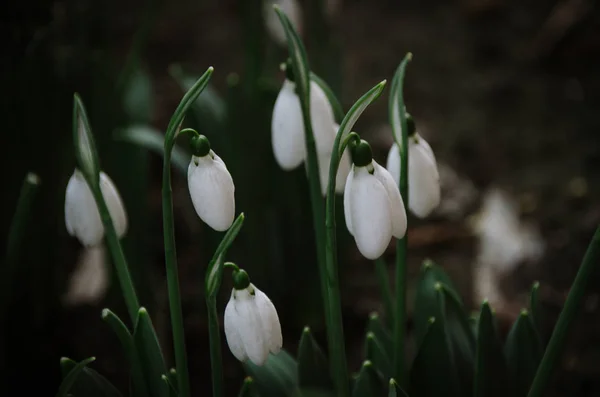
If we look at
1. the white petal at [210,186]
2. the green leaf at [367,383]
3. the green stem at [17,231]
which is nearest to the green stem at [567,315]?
the green leaf at [367,383]

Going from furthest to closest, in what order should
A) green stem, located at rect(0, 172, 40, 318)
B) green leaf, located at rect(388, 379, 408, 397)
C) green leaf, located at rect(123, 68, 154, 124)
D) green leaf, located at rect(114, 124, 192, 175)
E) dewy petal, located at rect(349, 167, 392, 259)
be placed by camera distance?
green leaf, located at rect(123, 68, 154, 124) → green leaf, located at rect(114, 124, 192, 175) → green stem, located at rect(0, 172, 40, 318) → green leaf, located at rect(388, 379, 408, 397) → dewy petal, located at rect(349, 167, 392, 259)

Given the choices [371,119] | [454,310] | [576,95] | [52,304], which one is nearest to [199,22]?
[371,119]

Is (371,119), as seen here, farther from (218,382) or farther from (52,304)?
(218,382)

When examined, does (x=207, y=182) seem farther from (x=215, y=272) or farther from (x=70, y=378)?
(x=70, y=378)

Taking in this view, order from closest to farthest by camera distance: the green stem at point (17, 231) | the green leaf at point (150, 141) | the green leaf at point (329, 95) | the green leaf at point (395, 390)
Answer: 1. the green leaf at point (395, 390)
2. the green leaf at point (329, 95)
3. the green stem at point (17, 231)
4. the green leaf at point (150, 141)

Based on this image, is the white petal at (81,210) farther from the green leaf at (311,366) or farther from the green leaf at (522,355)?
the green leaf at (522,355)

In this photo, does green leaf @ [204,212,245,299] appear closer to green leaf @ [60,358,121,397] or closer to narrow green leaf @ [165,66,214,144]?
narrow green leaf @ [165,66,214,144]

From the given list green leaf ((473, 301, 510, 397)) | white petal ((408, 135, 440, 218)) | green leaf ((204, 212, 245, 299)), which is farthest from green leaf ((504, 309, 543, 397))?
green leaf ((204, 212, 245, 299))
